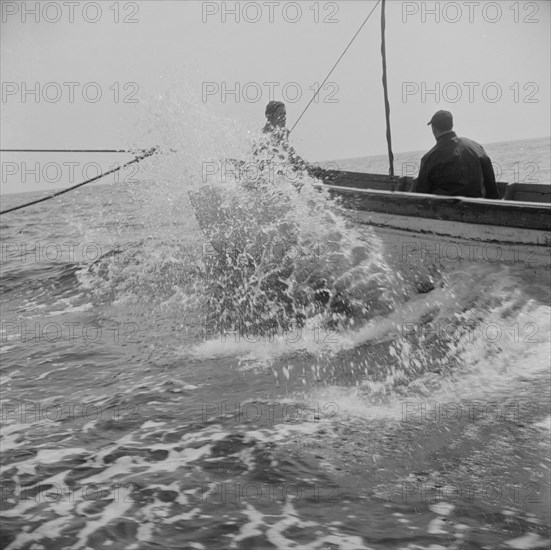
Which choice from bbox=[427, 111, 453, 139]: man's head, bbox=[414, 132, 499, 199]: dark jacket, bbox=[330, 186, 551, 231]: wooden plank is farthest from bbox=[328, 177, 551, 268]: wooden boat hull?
bbox=[427, 111, 453, 139]: man's head

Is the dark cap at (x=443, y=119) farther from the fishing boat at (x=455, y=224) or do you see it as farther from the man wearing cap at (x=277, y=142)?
the man wearing cap at (x=277, y=142)

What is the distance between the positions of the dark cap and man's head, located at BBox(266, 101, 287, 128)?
3042mm

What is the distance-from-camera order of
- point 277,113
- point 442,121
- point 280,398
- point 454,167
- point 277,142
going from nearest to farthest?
point 280,398
point 454,167
point 442,121
point 277,142
point 277,113

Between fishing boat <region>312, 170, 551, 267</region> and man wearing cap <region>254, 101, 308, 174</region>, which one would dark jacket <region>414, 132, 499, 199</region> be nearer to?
fishing boat <region>312, 170, 551, 267</region>

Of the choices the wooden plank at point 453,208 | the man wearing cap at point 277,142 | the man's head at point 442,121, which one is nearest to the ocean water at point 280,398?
the wooden plank at point 453,208

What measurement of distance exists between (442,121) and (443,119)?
0.09 feet

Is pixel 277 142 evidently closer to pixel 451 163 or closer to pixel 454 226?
pixel 451 163

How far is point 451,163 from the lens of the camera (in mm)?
7316

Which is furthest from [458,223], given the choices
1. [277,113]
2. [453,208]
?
[277,113]

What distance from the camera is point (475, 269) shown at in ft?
21.5

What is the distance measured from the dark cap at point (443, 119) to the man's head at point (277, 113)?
3.04m

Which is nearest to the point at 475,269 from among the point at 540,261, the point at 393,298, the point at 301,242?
the point at 540,261

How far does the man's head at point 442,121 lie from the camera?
7414mm

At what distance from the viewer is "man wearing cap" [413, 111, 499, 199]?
7.31m
